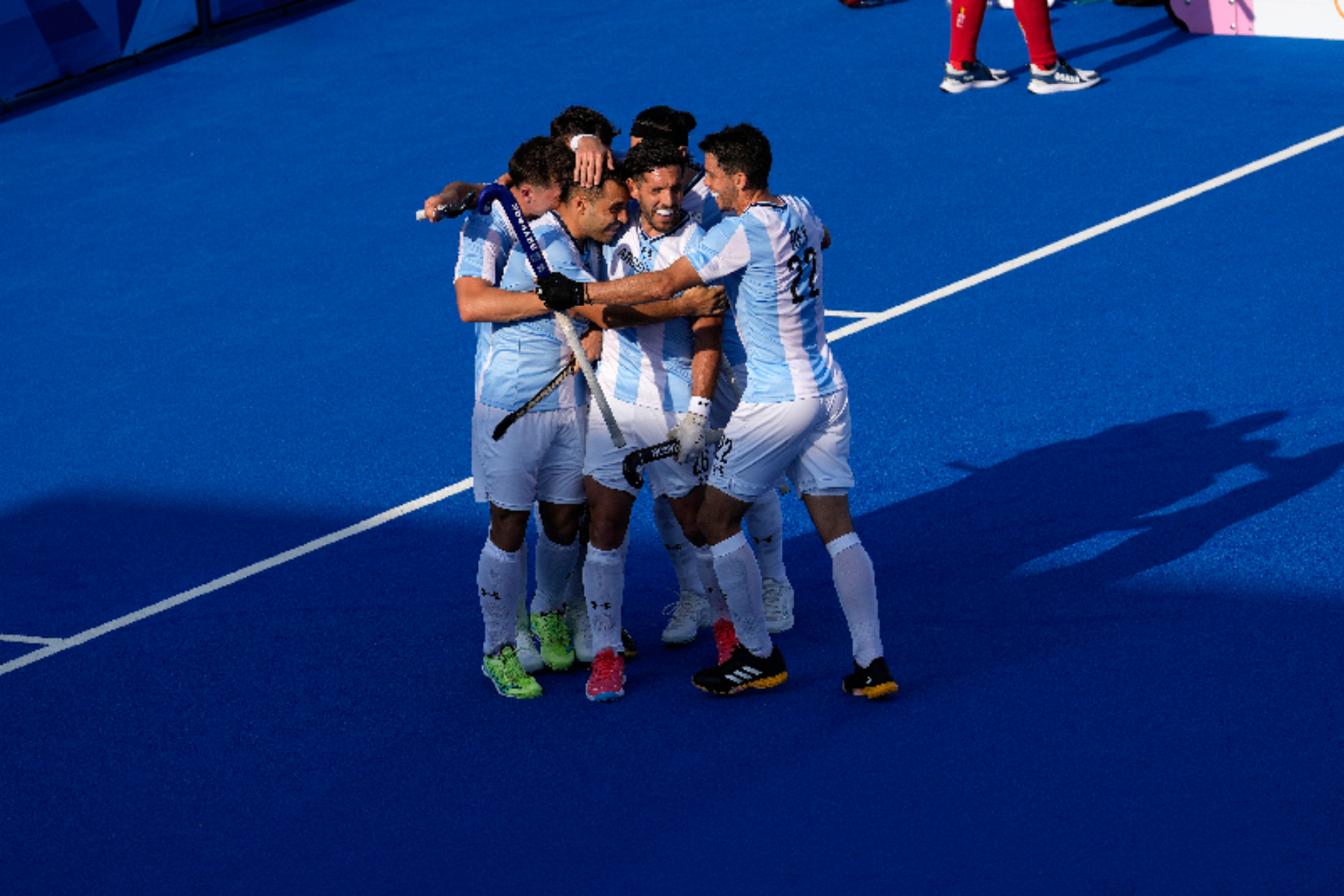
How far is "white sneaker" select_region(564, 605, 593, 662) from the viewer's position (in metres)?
7.24

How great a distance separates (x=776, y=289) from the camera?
6344mm

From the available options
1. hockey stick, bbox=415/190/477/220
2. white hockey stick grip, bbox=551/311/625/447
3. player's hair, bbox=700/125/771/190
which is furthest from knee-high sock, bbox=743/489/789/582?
hockey stick, bbox=415/190/477/220

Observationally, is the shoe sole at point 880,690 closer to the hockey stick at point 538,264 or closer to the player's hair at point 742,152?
the hockey stick at point 538,264

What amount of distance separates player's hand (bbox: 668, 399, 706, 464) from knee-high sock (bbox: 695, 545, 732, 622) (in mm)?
605

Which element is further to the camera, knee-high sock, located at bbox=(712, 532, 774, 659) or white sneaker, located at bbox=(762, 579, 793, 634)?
white sneaker, located at bbox=(762, 579, 793, 634)

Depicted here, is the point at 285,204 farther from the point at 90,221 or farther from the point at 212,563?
the point at 212,563

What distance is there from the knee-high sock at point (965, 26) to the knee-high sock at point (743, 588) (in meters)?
10.2

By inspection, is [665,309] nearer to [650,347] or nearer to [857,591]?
[650,347]

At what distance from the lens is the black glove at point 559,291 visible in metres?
6.24

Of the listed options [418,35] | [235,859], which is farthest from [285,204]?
[235,859]

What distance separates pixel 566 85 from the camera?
57.7 ft

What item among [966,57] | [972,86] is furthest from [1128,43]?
[966,57]

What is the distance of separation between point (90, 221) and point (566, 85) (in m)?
4.94

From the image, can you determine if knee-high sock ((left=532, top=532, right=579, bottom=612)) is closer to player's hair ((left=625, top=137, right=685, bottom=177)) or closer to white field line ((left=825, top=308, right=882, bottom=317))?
player's hair ((left=625, top=137, right=685, bottom=177))
